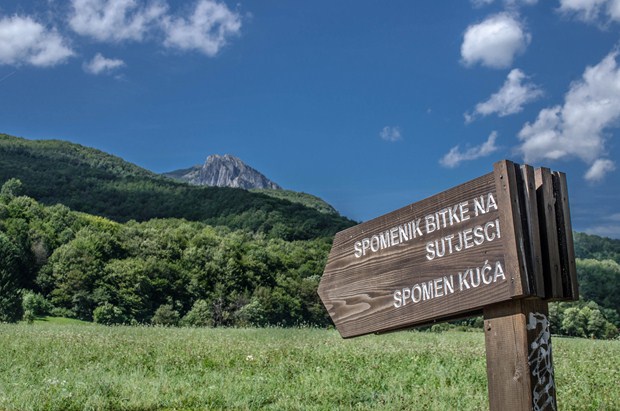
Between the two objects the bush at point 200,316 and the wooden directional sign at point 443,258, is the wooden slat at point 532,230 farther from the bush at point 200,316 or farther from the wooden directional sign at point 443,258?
the bush at point 200,316

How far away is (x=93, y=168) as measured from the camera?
190625 millimetres

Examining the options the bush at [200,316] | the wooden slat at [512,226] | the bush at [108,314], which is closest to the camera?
the wooden slat at [512,226]

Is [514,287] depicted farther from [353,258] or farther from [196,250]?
[196,250]

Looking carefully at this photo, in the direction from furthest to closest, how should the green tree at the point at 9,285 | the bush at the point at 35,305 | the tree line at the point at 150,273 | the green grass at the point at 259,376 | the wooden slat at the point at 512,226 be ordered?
the tree line at the point at 150,273
the bush at the point at 35,305
the green tree at the point at 9,285
the green grass at the point at 259,376
the wooden slat at the point at 512,226

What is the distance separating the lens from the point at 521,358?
3240 millimetres

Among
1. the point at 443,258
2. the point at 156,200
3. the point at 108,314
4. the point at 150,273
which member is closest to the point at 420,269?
the point at 443,258

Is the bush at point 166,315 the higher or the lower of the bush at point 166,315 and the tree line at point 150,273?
the lower

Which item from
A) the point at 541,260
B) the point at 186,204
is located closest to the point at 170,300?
the point at 186,204

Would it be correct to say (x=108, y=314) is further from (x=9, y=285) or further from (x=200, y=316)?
(x=9, y=285)

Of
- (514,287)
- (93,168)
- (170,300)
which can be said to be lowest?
A: (514,287)

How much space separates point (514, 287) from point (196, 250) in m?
89.6

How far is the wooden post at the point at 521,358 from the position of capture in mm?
3232

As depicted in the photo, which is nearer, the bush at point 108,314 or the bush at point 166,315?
the bush at point 108,314

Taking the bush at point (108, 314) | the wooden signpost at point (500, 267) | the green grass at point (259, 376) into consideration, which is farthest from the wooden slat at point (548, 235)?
the bush at point (108, 314)
